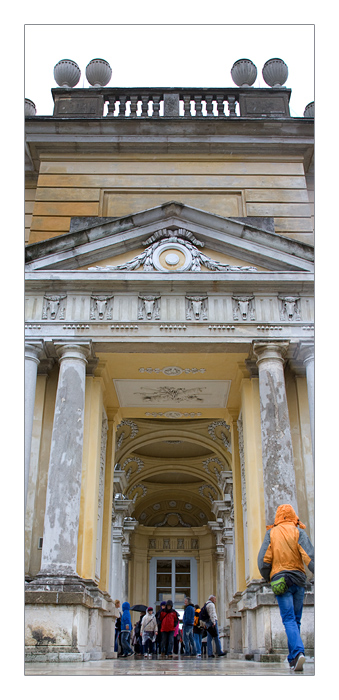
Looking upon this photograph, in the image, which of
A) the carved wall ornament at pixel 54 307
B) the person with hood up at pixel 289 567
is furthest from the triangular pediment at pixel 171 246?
the person with hood up at pixel 289 567

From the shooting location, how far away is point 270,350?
39.5 feet

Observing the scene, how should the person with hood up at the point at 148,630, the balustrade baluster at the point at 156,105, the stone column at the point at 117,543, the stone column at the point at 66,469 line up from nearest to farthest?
1. the stone column at the point at 66,469
2. the person with hood up at the point at 148,630
3. the balustrade baluster at the point at 156,105
4. the stone column at the point at 117,543

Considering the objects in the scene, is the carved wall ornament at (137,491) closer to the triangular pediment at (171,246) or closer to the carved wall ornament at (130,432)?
the carved wall ornament at (130,432)

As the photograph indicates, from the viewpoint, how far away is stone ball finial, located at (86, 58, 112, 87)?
17.5 meters

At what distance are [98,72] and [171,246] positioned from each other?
7665mm

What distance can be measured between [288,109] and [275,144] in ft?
4.76

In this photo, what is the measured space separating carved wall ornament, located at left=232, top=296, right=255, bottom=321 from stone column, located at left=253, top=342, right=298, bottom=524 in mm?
614

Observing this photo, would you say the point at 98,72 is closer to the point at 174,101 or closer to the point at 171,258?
the point at 174,101

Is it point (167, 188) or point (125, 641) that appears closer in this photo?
point (125, 641)

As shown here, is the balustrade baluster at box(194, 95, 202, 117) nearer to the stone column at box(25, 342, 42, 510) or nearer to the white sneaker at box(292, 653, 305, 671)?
the stone column at box(25, 342, 42, 510)

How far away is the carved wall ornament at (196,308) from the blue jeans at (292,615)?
20.6 feet

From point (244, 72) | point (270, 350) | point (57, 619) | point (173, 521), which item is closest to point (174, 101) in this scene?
point (244, 72)

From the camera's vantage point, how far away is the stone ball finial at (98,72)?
1745cm

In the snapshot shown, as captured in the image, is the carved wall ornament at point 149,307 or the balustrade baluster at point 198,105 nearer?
the carved wall ornament at point 149,307
